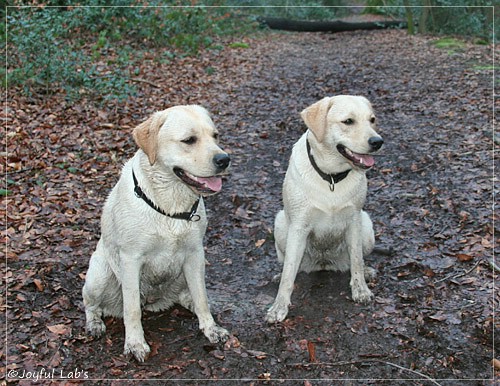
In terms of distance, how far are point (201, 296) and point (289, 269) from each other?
82 centimetres

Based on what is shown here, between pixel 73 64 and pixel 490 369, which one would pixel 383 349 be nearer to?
pixel 490 369

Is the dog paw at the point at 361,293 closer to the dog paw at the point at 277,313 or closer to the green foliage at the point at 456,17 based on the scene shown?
the dog paw at the point at 277,313

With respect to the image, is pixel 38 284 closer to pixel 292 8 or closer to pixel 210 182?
pixel 210 182

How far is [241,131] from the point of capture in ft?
31.1

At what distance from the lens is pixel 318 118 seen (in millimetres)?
4355

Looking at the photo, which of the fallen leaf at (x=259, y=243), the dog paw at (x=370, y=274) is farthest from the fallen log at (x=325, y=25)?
the dog paw at (x=370, y=274)

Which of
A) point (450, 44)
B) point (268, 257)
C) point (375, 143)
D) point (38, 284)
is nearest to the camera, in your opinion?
point (375, 143)

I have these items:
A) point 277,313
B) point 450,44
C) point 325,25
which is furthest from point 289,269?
point 325,25

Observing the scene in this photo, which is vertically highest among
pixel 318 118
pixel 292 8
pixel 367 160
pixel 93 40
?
pixel 318 118

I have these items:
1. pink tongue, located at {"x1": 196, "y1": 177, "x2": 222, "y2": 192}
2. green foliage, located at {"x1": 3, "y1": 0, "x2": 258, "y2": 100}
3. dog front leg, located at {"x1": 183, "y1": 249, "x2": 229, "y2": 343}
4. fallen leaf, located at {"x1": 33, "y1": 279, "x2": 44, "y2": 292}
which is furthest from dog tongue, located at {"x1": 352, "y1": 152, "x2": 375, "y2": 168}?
green foliage, located at {"x1": 3, "y1": 0, "x2": 258, "y2": 100}

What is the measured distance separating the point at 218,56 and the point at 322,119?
11.6m

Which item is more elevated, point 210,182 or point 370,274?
point 210,182

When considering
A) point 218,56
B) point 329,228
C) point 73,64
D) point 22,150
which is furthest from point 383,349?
point 218,56

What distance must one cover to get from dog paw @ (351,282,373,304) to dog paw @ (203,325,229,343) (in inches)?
48.8
